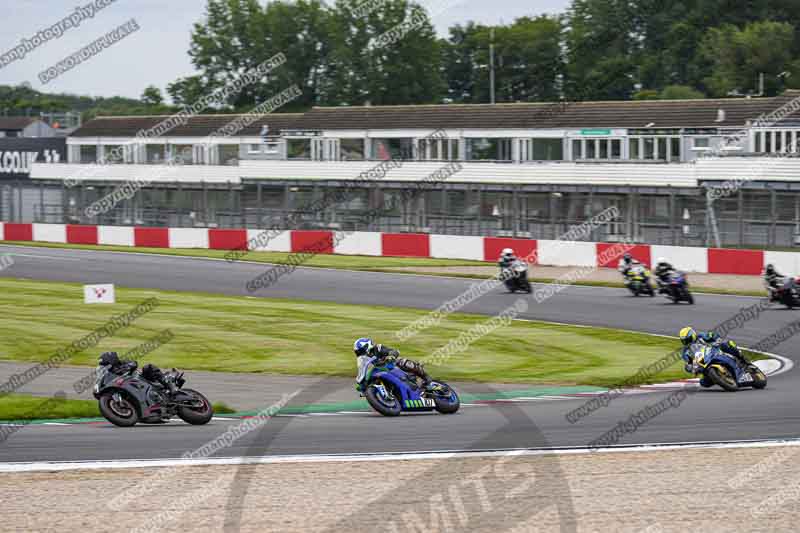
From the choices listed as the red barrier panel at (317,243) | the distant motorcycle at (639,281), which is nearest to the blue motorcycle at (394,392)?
the distant motorcycle at (639,281)

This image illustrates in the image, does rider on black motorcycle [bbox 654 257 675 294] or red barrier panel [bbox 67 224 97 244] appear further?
red barrier panel [bbox 67 224 97 244]

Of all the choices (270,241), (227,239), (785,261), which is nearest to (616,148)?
(270,241)

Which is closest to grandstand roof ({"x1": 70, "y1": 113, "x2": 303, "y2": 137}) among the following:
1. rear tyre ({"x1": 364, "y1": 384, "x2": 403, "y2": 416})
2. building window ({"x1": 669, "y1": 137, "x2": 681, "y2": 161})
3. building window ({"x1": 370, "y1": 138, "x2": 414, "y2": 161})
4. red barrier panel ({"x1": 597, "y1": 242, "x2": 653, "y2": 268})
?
building window ({"x1": 370, "y1": 138, "x2": 414, "y2": 161})

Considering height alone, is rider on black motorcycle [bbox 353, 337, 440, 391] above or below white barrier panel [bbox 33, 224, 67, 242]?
below

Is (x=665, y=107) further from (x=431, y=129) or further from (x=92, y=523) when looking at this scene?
(x=92, y=523)

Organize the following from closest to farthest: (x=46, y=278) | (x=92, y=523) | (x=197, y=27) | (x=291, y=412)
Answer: (x=92, y=523)
(x=291, y=412)
(x=46, y=278)
(x=197, y=27)

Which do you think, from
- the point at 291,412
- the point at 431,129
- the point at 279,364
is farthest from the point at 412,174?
the point at 291,412

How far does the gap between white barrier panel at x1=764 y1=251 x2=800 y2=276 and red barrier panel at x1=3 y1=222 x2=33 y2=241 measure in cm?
3328

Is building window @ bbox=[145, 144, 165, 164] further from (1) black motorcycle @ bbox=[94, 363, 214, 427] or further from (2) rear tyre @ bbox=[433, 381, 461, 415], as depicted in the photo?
(2) rear tyre @ bbox=[433, 381, 461, 415]

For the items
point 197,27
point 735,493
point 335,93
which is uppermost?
point 197,27

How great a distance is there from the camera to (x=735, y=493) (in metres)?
12.1

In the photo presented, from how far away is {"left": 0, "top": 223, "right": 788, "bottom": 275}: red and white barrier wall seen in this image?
3697 centimetres

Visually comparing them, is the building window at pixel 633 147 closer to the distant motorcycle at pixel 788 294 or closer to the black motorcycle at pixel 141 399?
the distant motorcycle at pixel 788 294

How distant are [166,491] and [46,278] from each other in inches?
1064
